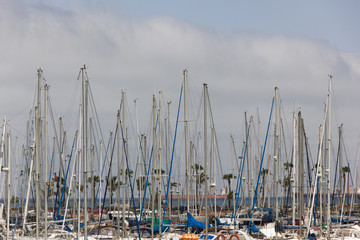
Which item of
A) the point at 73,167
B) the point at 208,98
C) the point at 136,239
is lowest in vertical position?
the point at 136,239

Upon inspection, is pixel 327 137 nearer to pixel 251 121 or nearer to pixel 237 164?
pixel 251 121

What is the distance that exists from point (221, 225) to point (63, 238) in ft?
41.6

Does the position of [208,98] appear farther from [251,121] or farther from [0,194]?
[0,194]

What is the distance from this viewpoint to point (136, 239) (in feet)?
152

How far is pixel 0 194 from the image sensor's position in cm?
6731

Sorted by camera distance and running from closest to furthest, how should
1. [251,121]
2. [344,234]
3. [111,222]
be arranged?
[344,234], [111,222], [251,121]

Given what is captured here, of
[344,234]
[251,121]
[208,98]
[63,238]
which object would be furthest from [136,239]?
[251,121]

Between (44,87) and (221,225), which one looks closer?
(44,87)

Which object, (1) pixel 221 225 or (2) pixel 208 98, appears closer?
(2) pixel 208 98

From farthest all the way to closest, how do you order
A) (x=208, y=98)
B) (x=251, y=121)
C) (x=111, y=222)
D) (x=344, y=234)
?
(x=251, y=121) < (x=111, y=222) < (x=344, y=234) < (x=208, y=98)

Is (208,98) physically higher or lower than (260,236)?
higher

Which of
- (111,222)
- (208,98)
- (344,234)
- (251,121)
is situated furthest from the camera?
(251,121)

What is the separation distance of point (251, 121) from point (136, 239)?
24520 millimetres

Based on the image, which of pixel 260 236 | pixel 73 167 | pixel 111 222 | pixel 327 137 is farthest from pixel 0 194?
pixel 327 137
